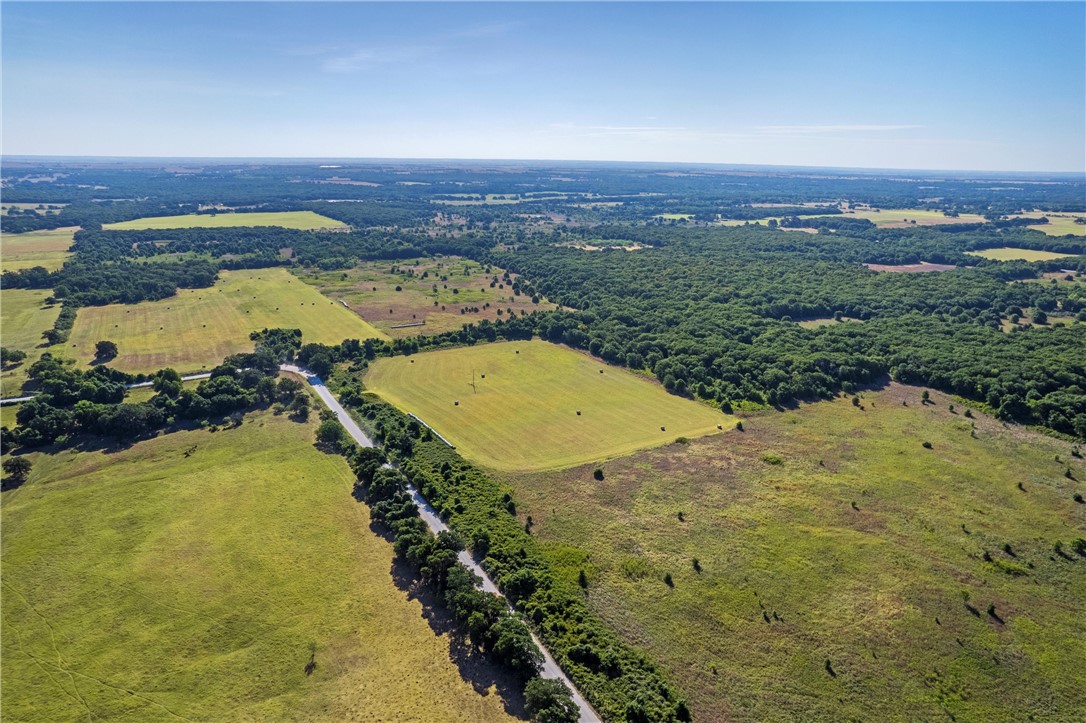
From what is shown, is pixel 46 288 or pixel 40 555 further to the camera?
pixel 46 288

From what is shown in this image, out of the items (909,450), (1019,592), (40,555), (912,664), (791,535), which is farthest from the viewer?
(909,450)

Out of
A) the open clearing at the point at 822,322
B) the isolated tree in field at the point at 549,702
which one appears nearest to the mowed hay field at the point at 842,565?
the isolated tree in field at the point at 549,702

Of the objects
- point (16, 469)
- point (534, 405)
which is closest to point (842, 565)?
point (534, 405)

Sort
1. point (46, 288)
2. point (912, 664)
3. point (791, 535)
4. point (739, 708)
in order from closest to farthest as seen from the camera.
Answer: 1. point (739, 708)
2. point (912, 664)
3. point (791, 535)
4. point (46, 288)

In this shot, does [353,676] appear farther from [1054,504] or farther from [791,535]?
[1054,504]

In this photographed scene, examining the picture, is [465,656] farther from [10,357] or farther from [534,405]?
[10,357]

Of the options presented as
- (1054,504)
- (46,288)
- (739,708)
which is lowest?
(739,708)

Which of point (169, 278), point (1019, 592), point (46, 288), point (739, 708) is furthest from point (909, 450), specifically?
point (46, 288)

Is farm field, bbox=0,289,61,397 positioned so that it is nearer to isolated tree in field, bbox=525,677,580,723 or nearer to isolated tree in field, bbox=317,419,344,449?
isolated tree in field, bbox=317,419,344,449
